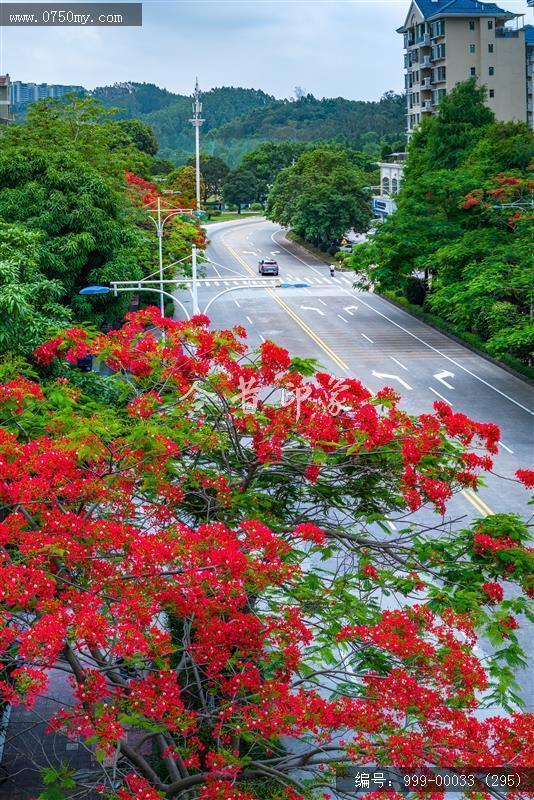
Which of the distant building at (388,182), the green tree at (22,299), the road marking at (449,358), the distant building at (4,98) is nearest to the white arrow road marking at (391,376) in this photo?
the road marking at (449,358)

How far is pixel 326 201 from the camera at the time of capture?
75.8 meters

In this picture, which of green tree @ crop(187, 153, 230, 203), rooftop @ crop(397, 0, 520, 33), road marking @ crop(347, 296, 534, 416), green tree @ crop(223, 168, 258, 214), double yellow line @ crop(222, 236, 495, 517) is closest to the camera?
double yellow line @ crop(222, 236, 495, 517)

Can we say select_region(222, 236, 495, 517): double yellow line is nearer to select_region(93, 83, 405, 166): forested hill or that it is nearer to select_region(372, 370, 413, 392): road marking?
select_region(372, 370, 413, 392): road marking

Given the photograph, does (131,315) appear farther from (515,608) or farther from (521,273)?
(521,273)

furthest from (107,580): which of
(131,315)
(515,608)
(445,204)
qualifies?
(445,204)

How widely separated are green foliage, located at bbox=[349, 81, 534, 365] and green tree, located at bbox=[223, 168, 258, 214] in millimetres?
63357

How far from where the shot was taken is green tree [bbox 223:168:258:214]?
117500 mm

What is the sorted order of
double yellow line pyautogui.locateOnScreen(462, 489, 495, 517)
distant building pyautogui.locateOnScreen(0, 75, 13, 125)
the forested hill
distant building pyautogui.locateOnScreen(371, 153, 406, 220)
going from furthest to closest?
the forested hill → distant building pyautogui.locateOnScreen(371, 153, 406, 220) → distant building pyautogui.locateOnScreen(0, 75, 13, 125) → double yellow line pyautogui.locateOnScreen(462, 489, 495, 517)

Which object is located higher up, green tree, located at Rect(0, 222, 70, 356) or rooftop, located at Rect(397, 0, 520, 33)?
rooftop, located at Rect(397, 0, 520, 33)

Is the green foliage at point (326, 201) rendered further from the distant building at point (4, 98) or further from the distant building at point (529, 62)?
the distant building at point (4, 98)

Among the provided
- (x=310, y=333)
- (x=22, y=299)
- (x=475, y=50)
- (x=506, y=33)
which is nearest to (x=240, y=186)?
(x=475, y=50)

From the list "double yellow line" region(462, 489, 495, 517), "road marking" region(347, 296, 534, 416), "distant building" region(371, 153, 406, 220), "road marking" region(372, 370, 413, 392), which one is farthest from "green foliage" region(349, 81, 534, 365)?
"distant building" region(371, 153, 406, 220)

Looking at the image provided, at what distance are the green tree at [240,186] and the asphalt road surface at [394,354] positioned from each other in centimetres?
4838

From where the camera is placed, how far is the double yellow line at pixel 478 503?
24641 mm
